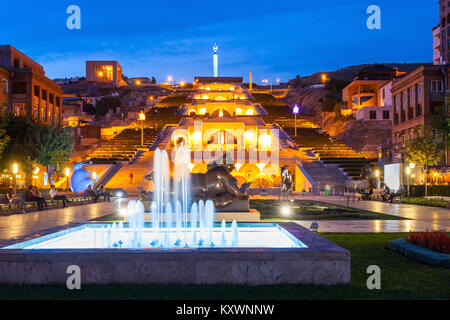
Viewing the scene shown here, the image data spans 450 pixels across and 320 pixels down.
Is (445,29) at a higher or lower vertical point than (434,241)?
higher

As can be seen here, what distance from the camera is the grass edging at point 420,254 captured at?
739cm

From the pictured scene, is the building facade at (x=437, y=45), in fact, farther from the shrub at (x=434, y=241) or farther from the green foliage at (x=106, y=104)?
the shrub at (x=434, y=241)

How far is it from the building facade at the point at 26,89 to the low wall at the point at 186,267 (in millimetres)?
41352

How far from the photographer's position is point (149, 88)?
454 feet

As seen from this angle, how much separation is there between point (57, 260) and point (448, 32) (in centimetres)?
7342

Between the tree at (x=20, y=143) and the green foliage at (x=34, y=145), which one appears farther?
the green foliage at (x=34, y=145)

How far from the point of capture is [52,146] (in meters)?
33.7

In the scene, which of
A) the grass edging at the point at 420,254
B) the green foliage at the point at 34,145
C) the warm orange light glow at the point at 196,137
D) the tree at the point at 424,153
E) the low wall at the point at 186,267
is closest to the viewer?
the low wall at the point at 186,267

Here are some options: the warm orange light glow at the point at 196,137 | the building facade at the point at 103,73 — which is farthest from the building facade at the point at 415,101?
the building facade at the point at 103,73

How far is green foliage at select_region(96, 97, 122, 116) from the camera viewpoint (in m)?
110

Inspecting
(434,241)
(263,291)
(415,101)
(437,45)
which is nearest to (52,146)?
(434,241)

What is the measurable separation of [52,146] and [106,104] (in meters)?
80.9

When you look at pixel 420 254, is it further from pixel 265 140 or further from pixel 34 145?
pixel 265 140
